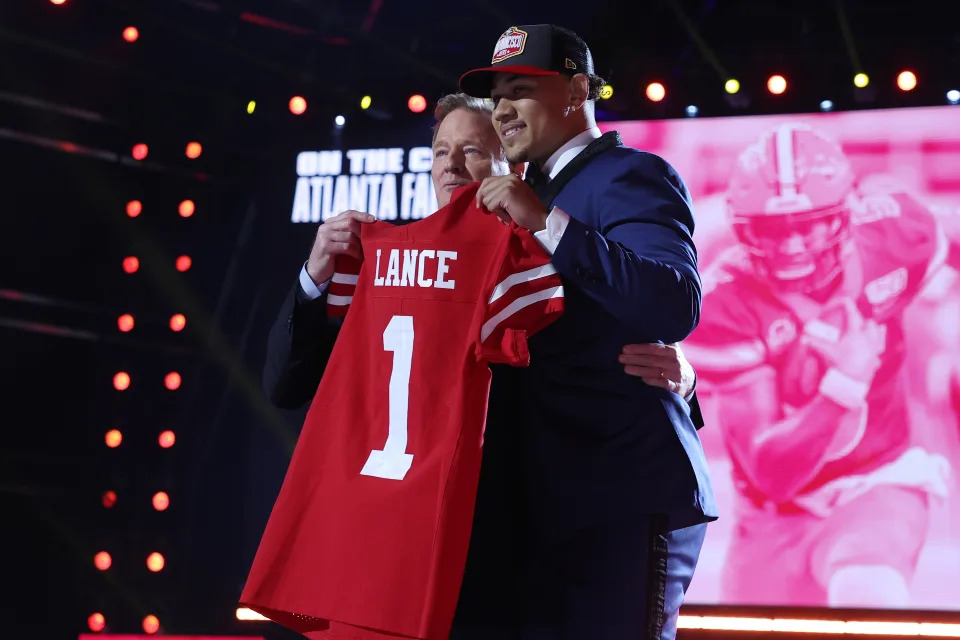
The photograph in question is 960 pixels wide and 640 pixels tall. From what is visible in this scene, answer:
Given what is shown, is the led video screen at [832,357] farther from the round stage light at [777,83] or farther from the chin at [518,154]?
the chin at [518,154]

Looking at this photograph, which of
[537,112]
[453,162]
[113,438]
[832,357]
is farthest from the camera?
[113,438]

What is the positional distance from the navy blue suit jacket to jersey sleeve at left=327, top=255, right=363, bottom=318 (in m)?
0.32

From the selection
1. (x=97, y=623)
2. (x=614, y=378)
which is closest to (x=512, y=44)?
(x=614, y=378)

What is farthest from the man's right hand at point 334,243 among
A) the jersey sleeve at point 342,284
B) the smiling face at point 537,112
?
the smiling face at point 537,112

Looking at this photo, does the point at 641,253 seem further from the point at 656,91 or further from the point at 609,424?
the point at 656,91

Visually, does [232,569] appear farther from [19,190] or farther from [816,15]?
[816,15]

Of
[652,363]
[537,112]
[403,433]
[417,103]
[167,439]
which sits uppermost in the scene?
[417,103]

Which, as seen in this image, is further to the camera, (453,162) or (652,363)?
(453,162)

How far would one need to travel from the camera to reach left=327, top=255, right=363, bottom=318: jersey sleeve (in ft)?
5.29

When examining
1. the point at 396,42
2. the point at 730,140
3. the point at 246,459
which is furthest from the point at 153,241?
the point at 730,140

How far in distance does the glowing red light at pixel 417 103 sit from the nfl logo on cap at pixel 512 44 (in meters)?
1.79

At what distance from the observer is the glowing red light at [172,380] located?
339 centimetres

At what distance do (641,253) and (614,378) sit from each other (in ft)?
0.58

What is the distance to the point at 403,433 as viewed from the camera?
4.74 ft
